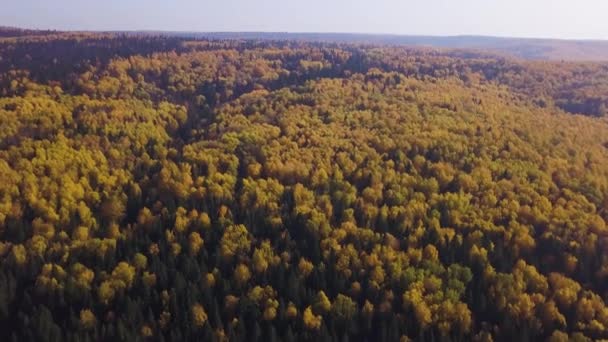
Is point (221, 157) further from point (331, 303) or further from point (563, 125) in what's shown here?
point (563, 125)

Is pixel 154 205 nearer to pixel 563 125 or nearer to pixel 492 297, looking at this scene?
pixel 492 297

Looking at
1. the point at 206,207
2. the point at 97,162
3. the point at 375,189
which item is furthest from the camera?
the point at 97,162

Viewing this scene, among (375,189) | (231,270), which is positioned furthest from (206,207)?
→ (375,189)

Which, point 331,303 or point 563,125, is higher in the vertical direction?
point 563,125

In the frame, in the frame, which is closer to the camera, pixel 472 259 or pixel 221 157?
pixel 472 259

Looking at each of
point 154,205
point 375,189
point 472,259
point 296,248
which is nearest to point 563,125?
point 375,189

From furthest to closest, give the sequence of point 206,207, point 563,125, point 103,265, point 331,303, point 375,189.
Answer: point 563,125
point 375,189
point 206,207
point 103,265
point 331,303
